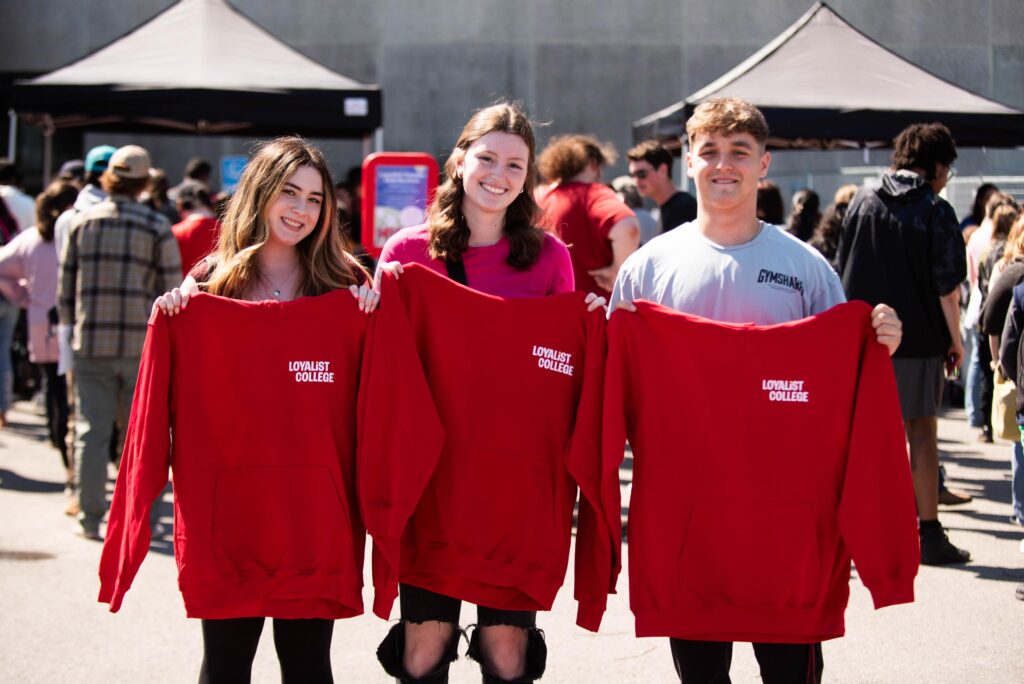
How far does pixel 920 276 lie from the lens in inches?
270

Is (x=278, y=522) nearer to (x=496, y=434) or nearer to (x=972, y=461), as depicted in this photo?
(x=496, y=434)

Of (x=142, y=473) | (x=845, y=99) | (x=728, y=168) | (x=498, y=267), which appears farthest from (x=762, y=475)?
(x=845, y=99)

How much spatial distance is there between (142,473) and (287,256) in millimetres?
825

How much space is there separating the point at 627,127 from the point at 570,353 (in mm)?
14525

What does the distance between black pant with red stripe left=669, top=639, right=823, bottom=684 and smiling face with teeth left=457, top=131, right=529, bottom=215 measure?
146cm

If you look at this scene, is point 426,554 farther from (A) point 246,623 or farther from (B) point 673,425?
(B) point 673,425

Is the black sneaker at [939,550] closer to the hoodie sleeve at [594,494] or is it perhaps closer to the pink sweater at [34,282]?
the hoodie sleeve at [594,494]

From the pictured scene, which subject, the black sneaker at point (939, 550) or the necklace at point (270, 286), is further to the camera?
the black sneaker at point (939, 550)

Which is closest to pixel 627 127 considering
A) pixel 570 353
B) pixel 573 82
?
pixel 573 82

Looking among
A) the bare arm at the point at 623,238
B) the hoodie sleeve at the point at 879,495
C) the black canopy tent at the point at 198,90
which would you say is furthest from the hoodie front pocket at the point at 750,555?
the black canopy tent at the point at 198,90

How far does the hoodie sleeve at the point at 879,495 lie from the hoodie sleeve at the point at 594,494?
0.67 m

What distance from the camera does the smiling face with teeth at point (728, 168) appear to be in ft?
12.2

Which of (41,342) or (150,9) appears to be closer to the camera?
(41,342)

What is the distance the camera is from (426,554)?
11.9 ft
